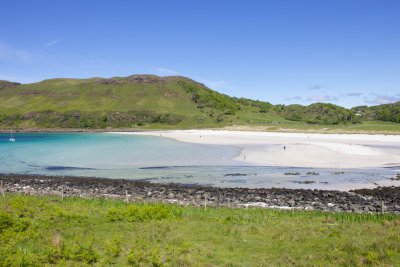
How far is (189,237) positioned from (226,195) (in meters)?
15.0

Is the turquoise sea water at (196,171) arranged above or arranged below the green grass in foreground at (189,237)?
below

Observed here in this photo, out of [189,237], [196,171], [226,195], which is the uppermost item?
[189,237]

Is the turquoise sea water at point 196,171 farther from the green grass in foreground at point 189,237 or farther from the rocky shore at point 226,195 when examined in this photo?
the green grass in foreground at point 189,237

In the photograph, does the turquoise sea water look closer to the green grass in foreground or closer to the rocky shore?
the rocky shore

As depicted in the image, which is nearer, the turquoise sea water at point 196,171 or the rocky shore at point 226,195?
the rocky shore at point 226,195

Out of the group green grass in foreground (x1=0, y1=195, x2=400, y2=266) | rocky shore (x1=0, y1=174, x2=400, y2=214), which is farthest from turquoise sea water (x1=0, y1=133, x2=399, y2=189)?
green grass in foreground (x1=0, y1=195, x2=400, y2=266)

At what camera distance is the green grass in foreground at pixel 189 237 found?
14102 mm

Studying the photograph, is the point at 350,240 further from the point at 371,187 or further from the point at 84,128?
the point at 84,128

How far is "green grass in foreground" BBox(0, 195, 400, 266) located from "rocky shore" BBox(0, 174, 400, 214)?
536 cm

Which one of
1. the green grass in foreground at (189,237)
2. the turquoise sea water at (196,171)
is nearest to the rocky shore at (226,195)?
the turquoise sea water at (196,171)

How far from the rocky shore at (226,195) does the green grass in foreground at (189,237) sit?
5.36 m

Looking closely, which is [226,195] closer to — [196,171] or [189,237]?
[189,237]

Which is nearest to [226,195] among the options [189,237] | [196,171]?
[189,237]

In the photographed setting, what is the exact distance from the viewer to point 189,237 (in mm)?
17453
